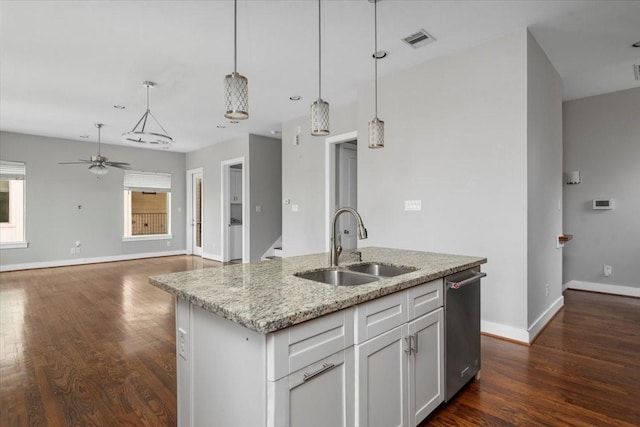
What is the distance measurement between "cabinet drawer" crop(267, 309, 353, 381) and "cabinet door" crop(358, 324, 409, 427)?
14 cm

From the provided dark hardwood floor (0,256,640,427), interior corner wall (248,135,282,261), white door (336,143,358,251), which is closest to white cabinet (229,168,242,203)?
interior corner wall (248,135,282,261)

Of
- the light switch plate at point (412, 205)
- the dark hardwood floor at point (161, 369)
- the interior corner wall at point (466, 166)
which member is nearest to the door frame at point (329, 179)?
the interior corner wall at point (466, 166)

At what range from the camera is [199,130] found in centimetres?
656

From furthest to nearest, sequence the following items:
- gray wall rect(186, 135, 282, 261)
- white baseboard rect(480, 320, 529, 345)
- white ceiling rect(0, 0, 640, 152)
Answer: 1. gray wall rect(186, 135, 282, 261)
2. white baseboard rect(480, 320, 529, 345)
3. white ceiling rect(0, 0, 640, 152)

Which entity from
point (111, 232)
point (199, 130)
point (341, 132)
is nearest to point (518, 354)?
point (341, 132)

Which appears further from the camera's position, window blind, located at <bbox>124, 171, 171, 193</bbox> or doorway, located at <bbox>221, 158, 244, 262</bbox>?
window blind, located at <bbox>124, 171, 171, 193</bbox>

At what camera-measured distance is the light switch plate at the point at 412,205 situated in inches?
142

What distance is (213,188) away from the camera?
7.82 meters

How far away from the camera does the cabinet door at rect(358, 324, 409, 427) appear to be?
1401 millimetres

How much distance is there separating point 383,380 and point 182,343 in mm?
929

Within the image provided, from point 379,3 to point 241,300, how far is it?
2411mm

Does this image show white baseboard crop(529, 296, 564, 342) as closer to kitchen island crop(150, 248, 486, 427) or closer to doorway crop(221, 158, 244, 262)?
kitchen island crop(150, 248, 486, 427)

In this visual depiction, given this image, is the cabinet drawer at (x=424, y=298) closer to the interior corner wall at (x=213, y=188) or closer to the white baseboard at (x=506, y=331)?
the white baseboard at (x=506, y=331)

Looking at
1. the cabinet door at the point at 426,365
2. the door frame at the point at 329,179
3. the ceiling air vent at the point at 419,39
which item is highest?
the ceiling air vent at the point at 419,39
